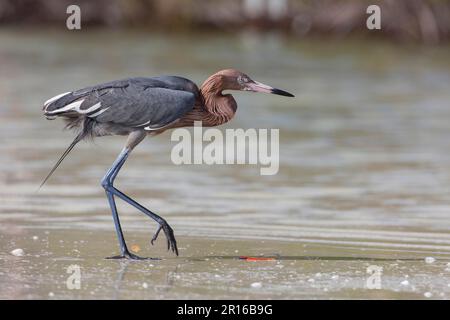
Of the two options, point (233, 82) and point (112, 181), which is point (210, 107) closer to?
point (233, 82)

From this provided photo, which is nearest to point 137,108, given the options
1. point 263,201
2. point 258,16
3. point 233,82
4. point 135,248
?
point 233,82

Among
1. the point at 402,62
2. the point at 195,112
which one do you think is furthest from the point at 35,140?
the point at 402,62

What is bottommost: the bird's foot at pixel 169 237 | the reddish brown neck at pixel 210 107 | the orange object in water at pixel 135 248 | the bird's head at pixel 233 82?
the orange object in water at pixel 135 248

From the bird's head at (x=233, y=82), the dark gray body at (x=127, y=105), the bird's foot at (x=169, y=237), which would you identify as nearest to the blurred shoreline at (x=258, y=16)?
the bird's head at (x=233, y=82)

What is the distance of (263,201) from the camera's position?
462 inches

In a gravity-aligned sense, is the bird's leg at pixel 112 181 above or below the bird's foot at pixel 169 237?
above

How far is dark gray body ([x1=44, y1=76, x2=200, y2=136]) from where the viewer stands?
9320 millimetres

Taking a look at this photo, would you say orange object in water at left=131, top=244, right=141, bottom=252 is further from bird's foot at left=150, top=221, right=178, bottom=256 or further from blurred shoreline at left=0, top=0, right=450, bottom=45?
blurred shoreline at left=0, top=0, right=450, bottom=45

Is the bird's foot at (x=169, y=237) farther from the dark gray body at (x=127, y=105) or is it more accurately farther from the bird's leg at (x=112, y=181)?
the dark gray body at (x=127, y=105)

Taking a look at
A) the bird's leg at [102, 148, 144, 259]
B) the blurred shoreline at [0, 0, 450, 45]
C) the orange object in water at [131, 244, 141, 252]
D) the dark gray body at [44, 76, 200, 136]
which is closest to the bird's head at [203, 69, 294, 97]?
the dark gray body at [44, 76, 200, 136]

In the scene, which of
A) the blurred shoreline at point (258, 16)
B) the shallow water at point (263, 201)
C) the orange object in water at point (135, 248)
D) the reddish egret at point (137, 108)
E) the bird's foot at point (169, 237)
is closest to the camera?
the shallow water at point (263, 201)

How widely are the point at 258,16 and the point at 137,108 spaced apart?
905 inches

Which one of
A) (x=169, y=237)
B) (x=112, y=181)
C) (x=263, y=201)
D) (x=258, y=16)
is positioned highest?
(x=112, y=181)

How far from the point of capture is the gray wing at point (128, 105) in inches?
367
